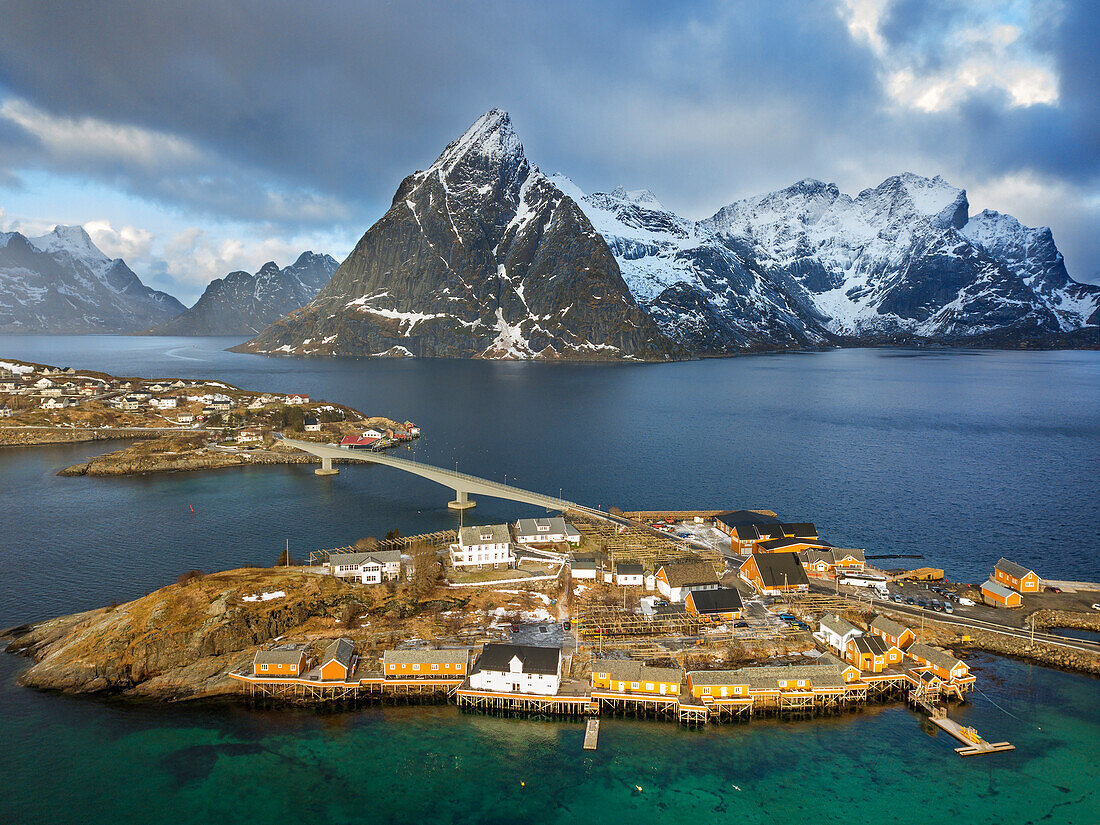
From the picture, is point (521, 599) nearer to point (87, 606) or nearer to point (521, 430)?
point (87, 606)

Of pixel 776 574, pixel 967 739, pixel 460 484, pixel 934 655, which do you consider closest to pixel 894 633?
pixel 934 655

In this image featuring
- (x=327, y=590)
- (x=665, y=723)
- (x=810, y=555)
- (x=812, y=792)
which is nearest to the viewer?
(x=812, y=792)

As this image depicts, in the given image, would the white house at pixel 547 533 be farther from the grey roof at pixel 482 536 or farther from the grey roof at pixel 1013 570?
the grey roof at pixel 1013 570

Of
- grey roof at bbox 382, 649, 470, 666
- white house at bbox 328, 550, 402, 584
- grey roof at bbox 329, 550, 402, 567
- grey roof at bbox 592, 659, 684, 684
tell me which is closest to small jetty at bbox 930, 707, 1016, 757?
grey roof at bbox 592, 659, 684, 684

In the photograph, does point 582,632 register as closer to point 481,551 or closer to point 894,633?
point 481,551

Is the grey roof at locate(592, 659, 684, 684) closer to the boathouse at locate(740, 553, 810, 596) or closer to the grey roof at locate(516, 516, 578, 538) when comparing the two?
the boathouse at locate(740, 553, 810, 596)

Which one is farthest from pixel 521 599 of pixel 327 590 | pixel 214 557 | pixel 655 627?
pixel 214 557

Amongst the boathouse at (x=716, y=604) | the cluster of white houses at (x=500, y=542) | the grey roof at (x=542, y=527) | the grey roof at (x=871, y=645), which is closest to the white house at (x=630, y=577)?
the boathouse at (x=716, y=604)
